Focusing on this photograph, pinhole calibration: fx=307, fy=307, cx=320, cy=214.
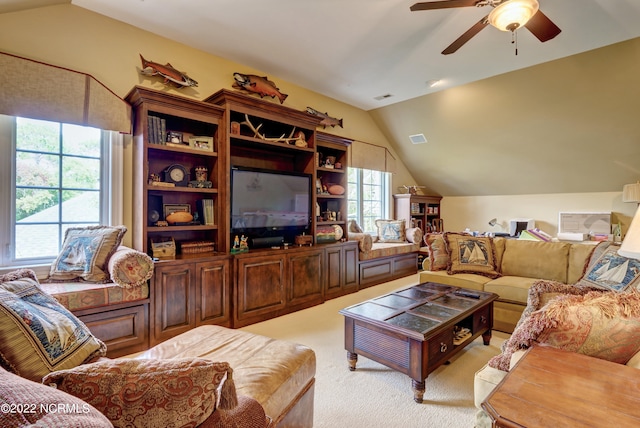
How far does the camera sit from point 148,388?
0.77 meters

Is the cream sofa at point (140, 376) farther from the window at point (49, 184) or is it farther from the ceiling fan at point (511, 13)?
the ceiling fan at point (511, 13)

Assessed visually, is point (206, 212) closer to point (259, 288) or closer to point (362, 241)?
point (259, 288)

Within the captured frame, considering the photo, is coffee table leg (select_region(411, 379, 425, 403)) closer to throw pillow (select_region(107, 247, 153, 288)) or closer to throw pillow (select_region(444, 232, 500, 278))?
throw pillow (select_region(444, 232, 500, 278))

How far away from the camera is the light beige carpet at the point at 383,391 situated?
1750 mm

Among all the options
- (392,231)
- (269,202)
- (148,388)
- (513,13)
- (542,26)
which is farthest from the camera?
(392,231)

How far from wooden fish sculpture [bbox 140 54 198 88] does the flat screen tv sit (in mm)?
1025

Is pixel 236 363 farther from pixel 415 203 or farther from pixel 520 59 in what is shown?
pixel 415 203

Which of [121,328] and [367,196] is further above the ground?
[367,196]

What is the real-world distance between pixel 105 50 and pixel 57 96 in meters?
0.69

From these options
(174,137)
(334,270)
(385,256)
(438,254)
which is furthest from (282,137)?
(385,256)

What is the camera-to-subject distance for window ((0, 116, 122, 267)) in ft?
8.13

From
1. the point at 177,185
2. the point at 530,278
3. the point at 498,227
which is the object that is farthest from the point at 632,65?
the point at 177,185

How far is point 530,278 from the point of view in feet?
10.3

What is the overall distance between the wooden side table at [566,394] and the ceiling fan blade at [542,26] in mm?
2126
